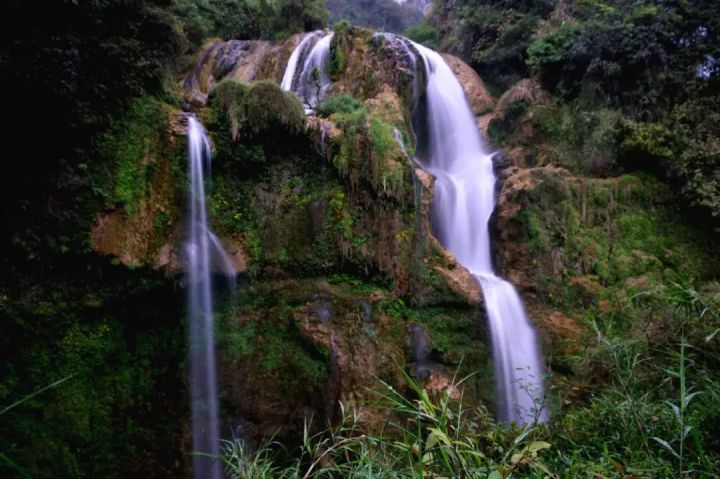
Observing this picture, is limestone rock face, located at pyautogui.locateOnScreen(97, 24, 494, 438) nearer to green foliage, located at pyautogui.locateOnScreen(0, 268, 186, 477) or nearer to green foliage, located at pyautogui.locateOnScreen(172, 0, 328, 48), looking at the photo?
green foliage, located at pyautogui.locateOnScreen(0, 268, 186, 477)

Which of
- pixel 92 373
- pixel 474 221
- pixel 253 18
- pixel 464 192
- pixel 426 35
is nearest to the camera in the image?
pixel 92 373

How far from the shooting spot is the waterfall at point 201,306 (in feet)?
18.4

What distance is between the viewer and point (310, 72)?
12.7 meters

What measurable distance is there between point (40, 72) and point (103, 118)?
886 millimetres

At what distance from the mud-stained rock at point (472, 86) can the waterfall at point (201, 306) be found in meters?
10.1

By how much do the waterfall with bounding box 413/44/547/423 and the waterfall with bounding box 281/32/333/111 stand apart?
317 centimetres

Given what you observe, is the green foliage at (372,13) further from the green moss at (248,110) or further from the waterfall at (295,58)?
the green moss at (248,110)

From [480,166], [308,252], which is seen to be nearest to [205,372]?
[308,252]

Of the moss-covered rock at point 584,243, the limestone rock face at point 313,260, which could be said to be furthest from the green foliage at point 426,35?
the limestone rock face at point 313,260

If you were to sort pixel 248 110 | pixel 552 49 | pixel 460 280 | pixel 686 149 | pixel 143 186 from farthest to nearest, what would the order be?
pixel 552 49, pixel 686 149, pixel 460 280, pixel 248 110, pixel 143 186

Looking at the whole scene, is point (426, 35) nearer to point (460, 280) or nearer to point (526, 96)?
point (526, 96)

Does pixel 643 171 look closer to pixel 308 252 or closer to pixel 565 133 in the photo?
pixel 565 133

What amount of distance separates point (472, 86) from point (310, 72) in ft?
19.0

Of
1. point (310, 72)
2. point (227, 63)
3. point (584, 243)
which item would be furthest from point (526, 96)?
A: point (227, 63)
